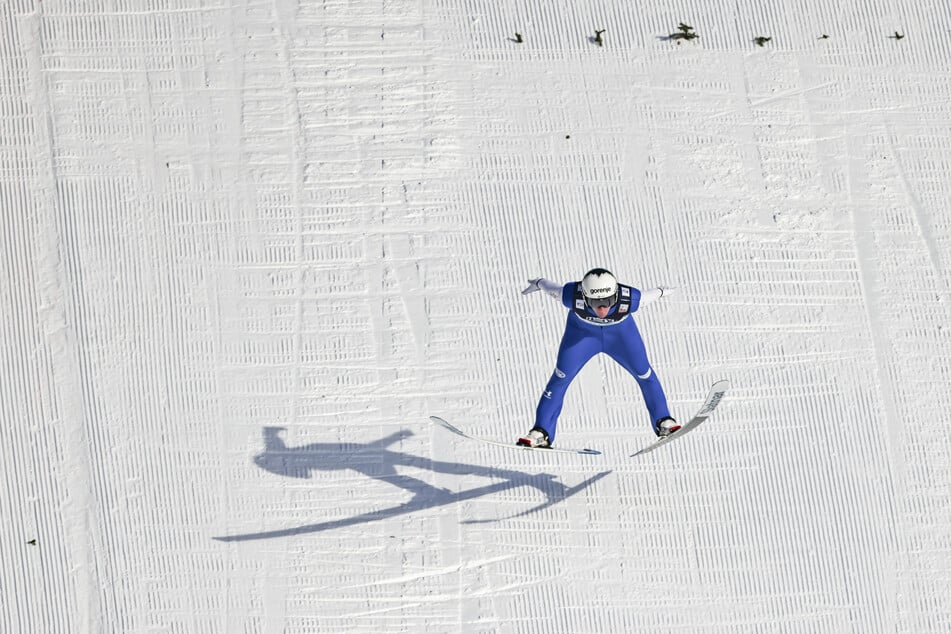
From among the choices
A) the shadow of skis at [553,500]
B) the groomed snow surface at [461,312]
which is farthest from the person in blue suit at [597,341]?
the groomed snow surface at [461,312]

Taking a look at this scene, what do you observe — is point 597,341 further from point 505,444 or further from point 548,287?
point 505,444

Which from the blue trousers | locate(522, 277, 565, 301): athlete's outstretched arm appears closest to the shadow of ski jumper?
the blue trousers

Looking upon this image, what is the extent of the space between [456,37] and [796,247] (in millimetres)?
2840

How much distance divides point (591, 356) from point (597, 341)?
135 millimetres

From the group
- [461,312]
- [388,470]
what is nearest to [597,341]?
[461,312]

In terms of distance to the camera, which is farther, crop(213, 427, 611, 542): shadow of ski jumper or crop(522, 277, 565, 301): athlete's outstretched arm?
crop(213, 427, 611, 542): shadow of ski jumper

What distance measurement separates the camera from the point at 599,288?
5422 millimetres

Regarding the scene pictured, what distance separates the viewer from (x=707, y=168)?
6848 millimetres

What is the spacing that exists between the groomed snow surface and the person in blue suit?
51cm

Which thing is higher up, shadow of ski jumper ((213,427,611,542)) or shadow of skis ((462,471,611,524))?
shadow of ski jumper ((213,427,611,542))

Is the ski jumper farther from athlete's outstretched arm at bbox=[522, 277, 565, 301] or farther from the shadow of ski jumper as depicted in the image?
the shadow of ski jumper

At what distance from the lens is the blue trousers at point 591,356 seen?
5.77 m

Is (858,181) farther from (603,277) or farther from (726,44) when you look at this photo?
(603,277)

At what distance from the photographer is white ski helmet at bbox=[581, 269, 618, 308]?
5422 millimetres
